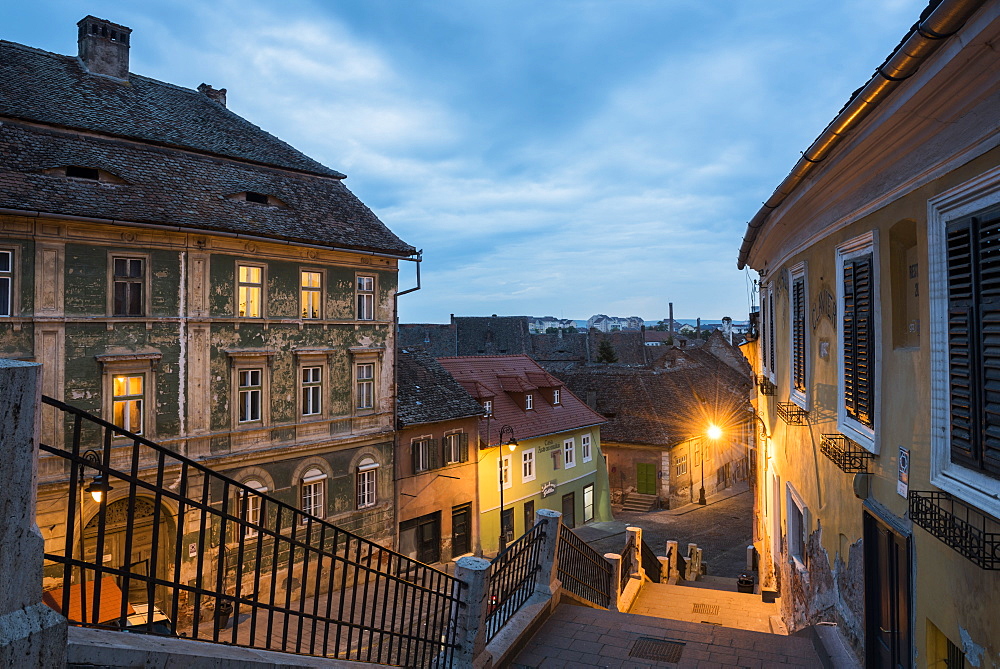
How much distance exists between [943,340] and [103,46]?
77.7ft

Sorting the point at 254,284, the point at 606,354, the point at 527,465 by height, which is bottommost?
the point at 527,465

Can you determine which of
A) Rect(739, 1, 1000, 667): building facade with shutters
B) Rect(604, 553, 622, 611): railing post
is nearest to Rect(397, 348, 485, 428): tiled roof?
Rect(604, 553, 622, 611): railing post

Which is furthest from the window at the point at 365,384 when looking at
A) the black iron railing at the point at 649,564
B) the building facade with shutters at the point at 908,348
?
the building facade with shutters at the point at 908,348

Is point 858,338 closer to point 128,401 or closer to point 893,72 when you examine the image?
point 893,72

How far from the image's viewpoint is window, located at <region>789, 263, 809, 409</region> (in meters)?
9.14

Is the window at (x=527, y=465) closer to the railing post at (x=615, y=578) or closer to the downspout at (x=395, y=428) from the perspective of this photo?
the downspout at (x=395, y=428)

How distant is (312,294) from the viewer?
19.3m

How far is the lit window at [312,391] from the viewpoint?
62.8 ft

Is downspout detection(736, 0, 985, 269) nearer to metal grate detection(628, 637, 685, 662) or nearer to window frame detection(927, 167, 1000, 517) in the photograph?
window frame detection(927, 167, 1000, 517)

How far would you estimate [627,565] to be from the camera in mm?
15562

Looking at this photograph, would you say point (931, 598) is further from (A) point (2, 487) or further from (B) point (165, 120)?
(B) point (165, 120)

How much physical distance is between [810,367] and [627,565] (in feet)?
28.5

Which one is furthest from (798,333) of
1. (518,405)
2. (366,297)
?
(518,405)

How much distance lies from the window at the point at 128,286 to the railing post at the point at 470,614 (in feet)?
42.7
